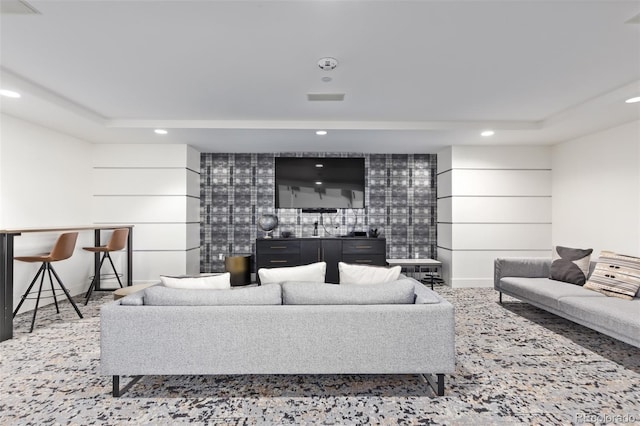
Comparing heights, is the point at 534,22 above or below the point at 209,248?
above

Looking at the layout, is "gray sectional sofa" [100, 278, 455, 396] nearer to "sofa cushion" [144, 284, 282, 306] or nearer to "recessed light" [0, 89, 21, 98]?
"sofa cushion" [144, 284, 282, 306]

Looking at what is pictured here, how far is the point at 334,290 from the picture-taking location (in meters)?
2.20

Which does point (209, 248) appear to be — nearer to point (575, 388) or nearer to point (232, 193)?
point (232, 193)

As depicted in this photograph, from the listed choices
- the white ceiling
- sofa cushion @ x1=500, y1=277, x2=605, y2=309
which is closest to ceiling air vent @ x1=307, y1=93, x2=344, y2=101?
the white ceiling

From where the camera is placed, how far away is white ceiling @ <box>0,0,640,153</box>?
79.8 inches

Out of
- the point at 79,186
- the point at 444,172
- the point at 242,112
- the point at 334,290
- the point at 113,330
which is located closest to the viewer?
the point at 113,330

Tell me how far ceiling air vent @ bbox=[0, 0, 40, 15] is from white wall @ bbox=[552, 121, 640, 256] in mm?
5815

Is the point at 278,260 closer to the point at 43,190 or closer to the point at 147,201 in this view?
the point at 147,201

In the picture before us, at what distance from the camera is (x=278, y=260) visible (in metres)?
5.50

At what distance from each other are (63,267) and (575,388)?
5766mm

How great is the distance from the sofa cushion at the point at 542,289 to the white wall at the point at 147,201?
4696 mm

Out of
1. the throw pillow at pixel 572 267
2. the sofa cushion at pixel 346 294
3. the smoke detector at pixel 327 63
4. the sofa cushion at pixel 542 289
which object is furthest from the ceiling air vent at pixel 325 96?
the throw pillow at pixel 572 267

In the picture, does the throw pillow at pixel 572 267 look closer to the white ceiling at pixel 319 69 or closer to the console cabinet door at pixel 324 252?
the white ceiling at pixel 319 69

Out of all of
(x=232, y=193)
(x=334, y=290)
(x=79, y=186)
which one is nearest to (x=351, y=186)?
(x=232, y=193)
